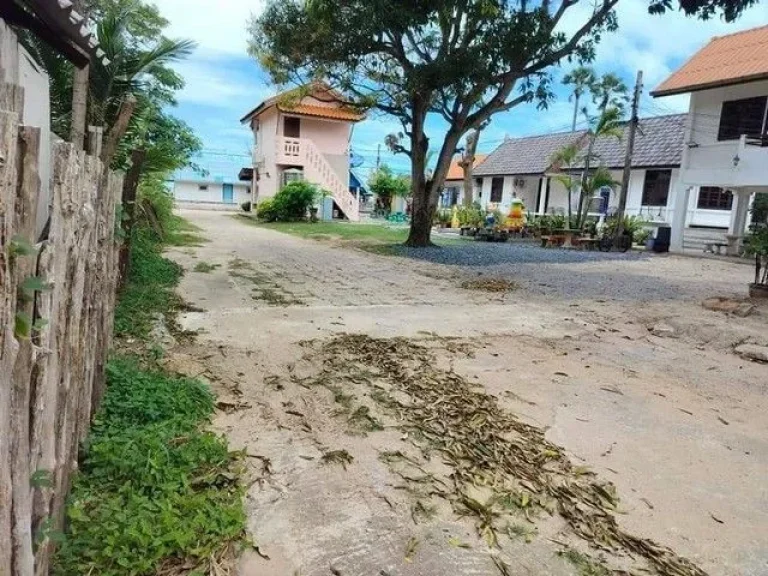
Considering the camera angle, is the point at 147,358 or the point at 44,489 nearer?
the point at 44,489

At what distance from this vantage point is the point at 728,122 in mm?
17062

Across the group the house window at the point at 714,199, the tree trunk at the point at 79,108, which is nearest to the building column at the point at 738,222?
the house window at the point at 714,199

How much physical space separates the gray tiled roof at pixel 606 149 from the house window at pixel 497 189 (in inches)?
28.4

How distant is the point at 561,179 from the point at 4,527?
21087 millimetres

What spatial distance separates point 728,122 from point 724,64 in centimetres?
194

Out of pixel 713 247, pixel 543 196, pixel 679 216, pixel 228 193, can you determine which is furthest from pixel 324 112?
pixel 228 193

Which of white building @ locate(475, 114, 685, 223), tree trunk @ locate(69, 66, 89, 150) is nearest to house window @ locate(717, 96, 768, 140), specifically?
white building @ locate(475, 114, 685, 223)

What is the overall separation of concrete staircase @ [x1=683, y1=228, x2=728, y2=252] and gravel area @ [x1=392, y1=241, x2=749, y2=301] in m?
2.82

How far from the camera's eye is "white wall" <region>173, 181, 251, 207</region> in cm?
4953

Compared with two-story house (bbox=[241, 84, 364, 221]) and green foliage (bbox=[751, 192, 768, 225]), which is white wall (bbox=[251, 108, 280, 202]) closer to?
two-story house (bbox=[241, 84, 364, 221])

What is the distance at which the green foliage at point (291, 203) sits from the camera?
82.6ft

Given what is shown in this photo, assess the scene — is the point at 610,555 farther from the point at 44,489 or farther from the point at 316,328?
the point at 316,328

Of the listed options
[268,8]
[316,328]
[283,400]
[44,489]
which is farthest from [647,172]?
[44,489]

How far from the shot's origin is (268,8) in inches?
531
